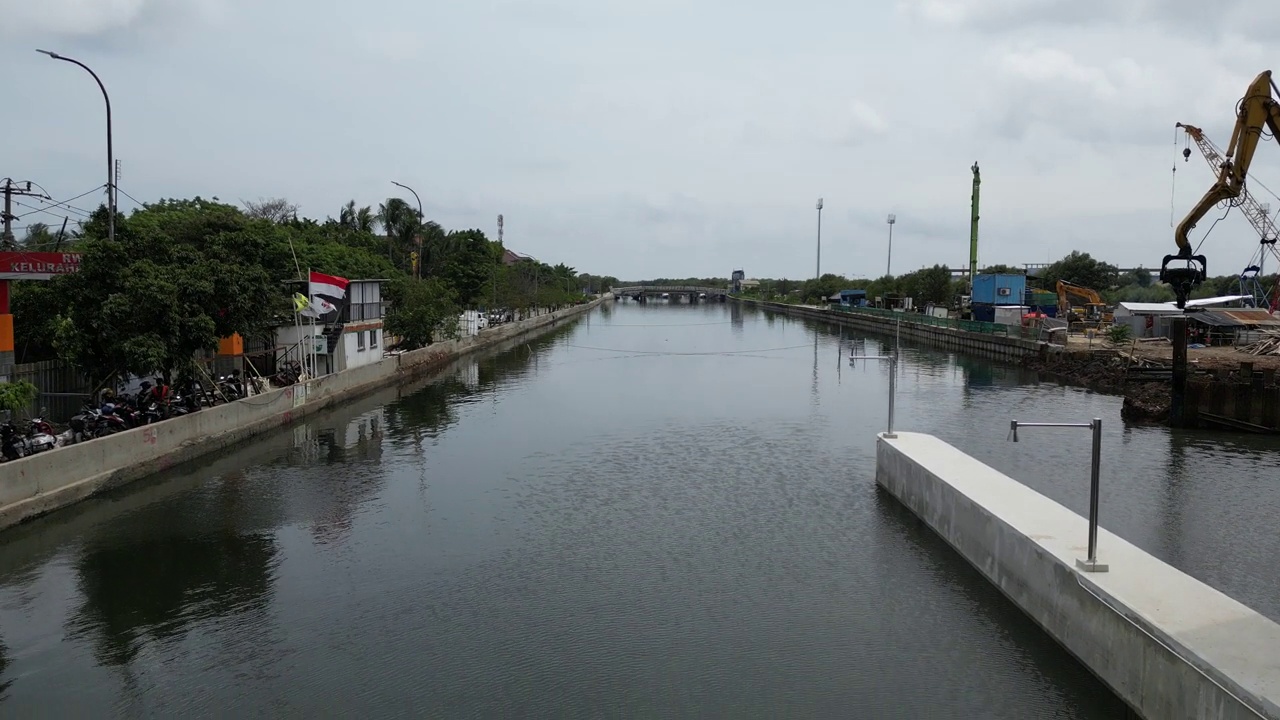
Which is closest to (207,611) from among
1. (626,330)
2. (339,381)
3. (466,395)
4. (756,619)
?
(756,619)

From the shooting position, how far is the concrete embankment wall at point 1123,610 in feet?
34.0

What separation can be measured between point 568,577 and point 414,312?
40.0 meters

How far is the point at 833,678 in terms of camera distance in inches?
545

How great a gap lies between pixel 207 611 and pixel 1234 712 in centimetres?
1584

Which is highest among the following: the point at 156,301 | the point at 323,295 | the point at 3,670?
the point at 323,295

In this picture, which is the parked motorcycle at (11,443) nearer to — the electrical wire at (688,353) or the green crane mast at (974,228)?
the electrical wire at (688,353)

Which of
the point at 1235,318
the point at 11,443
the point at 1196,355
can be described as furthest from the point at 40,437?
the point at 1235,318

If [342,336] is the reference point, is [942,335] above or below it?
below

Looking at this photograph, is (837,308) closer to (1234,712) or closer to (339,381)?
(339,381)

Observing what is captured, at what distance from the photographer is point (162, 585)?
17.5 meters

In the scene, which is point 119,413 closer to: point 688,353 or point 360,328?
point 360,328

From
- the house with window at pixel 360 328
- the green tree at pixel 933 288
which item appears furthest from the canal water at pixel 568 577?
the green tree at pixel 933 288

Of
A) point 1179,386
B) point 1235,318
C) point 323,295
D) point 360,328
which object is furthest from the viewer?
point 1235,318

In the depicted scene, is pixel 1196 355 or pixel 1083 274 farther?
pixel 1083 274
